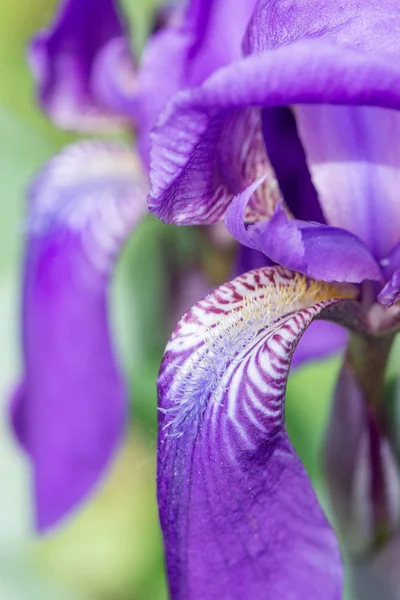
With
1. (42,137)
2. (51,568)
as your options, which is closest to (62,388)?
(51,568)

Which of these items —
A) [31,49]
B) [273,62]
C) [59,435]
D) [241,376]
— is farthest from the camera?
[31,49]

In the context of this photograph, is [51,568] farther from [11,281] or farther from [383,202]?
[383,202]

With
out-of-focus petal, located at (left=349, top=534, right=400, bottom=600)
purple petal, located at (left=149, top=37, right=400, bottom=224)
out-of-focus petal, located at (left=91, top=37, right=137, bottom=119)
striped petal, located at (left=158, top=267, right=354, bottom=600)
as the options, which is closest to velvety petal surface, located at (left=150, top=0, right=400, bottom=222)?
purple petal, located at (left=149, top=37, right=400, bottom=224)

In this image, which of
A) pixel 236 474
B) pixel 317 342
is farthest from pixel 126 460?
pixel 236 474

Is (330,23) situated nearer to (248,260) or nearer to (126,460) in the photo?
(248,260)

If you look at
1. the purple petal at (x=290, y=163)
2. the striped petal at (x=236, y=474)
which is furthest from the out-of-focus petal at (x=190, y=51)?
the striped petal at (x=236, y=474)

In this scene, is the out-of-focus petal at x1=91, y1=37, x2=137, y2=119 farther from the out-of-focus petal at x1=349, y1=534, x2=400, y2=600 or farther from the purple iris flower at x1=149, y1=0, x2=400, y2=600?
the out-of-focus petal at x1=349, y1=534, x2=400, y2=600

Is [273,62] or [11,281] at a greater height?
[273,62]
